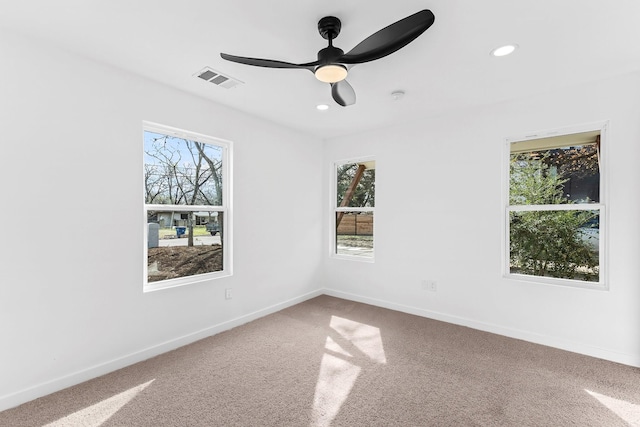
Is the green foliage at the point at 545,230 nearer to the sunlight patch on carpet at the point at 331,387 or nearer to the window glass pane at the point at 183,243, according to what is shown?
the sunlight patch on carpet at the point at 331,387

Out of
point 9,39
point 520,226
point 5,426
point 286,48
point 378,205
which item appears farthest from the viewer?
point 378,205

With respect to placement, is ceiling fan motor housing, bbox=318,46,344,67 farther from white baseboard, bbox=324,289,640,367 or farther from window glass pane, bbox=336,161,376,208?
white baseboard, bbox=324,289,640,367

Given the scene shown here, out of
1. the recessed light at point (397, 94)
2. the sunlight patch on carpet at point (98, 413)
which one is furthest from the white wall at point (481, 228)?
the sunlight patch on carpet at point (98, 413)

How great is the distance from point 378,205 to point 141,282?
2902mm

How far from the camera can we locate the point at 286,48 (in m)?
2.08

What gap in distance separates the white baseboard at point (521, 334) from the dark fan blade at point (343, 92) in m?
2.71

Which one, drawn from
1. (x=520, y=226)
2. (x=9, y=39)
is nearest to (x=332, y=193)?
(x=520, y=226)

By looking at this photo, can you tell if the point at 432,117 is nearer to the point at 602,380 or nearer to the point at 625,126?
the point at 625,126

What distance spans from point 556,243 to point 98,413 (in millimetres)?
4104

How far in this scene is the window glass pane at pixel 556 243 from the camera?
278 cm

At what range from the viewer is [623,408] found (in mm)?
1957

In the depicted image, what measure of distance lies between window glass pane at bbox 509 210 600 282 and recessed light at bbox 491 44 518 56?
5.60 ft

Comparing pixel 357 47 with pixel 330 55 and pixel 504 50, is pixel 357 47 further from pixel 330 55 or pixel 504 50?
pixel 504 50

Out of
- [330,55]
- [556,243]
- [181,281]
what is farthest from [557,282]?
[181,281]
